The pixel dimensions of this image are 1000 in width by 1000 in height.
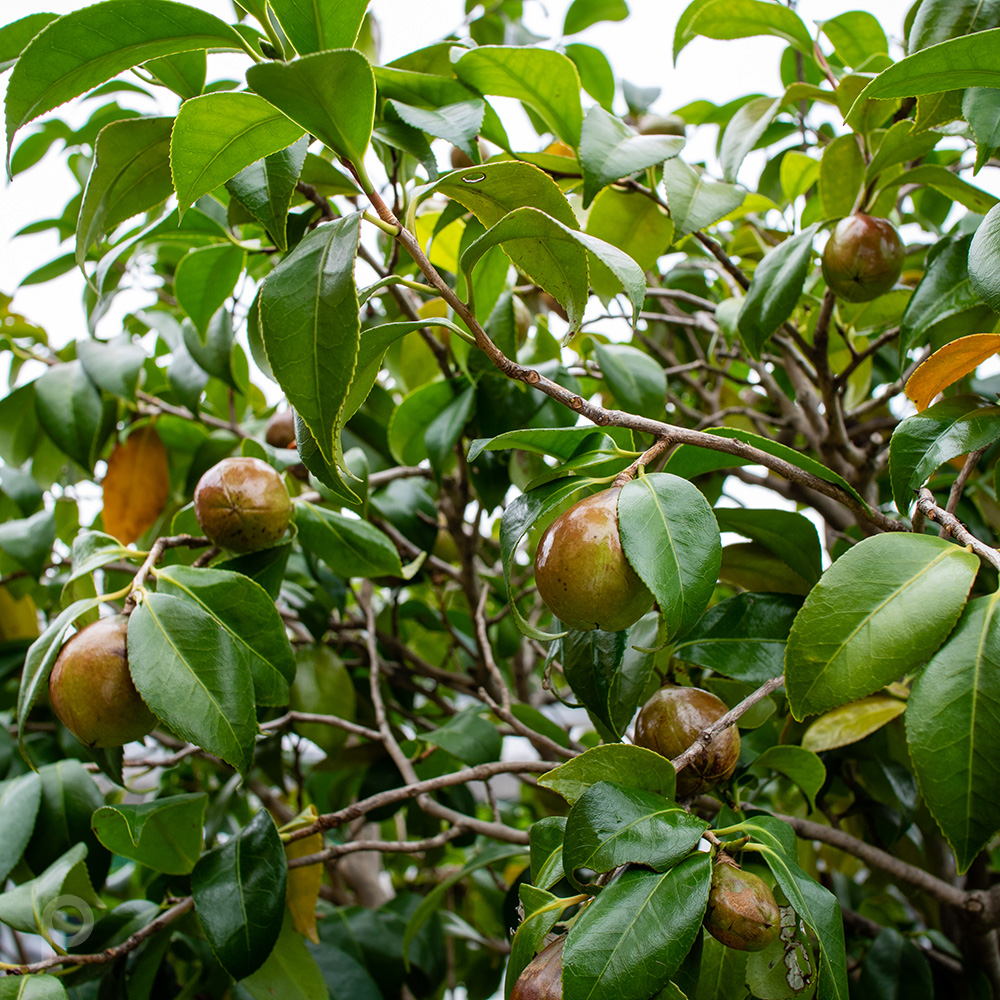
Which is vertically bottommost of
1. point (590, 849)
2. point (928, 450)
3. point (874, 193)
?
point (590, 849)

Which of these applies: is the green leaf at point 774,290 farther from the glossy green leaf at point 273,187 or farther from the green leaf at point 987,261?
the glossy green leaf at point 273,187

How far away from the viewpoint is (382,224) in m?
0.46

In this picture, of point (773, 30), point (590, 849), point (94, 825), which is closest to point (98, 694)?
point (94, 825)

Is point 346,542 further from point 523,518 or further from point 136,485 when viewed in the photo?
point 136,485

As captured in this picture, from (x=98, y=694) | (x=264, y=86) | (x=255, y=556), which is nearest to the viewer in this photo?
(x=264, y=86)

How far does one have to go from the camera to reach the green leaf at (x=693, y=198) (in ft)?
2.09

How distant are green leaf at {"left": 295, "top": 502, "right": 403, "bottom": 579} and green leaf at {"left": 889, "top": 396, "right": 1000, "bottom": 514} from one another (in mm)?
397

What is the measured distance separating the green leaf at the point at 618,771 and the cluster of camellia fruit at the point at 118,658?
0.29 metres

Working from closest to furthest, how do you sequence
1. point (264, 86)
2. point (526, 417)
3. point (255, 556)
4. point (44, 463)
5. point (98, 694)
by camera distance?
1. point (264, 86)
2. point (98, 694)
3. point (255, 556)
4. point (526, 417)
5. point (44, 463)

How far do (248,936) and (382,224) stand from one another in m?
0.51

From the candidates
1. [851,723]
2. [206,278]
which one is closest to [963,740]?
[851,723]

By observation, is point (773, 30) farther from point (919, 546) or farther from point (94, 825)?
point (94, 825)

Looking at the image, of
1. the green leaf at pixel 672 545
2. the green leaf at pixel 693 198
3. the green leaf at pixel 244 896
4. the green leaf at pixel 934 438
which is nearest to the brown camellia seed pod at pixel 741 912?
the green leaf at pixel 672 545

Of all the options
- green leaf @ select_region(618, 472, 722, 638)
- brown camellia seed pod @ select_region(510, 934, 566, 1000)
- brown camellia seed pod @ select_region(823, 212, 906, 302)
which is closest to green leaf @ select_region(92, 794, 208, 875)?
brown camellia seed pod @ select_region(510, 934, 566, 1000)
